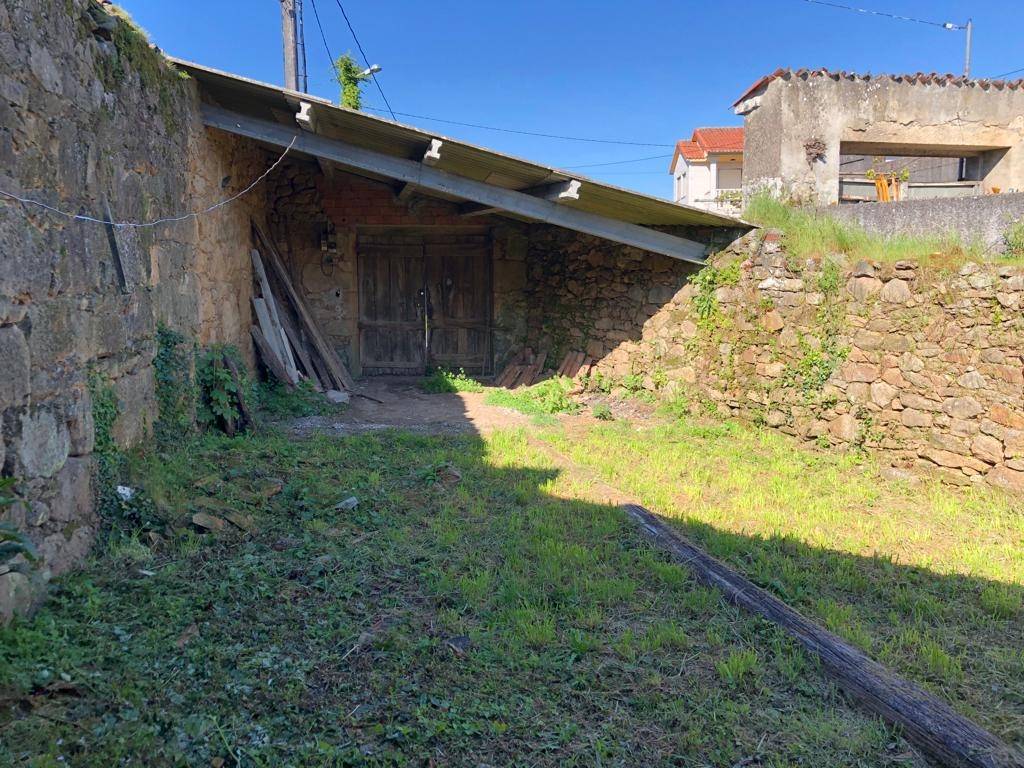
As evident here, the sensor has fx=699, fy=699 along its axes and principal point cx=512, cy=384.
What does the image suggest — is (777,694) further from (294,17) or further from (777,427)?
(294,17)

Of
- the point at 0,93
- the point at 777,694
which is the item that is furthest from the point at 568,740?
the point at 0,93

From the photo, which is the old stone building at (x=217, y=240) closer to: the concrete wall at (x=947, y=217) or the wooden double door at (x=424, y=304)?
the wooden double door at (x=424, y=304)

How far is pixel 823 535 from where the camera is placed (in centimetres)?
438

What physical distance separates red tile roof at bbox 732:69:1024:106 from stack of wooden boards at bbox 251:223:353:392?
620 cm

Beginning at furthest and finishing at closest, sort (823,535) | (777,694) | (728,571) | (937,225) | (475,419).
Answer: (475,419) → (937,225) → (823,535) → (728,571) → (777,694)

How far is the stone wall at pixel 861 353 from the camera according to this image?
5430mm

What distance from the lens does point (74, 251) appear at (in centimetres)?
333

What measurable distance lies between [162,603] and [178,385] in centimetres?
232

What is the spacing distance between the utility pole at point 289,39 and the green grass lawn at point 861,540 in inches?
283

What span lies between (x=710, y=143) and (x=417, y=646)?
23.2 m

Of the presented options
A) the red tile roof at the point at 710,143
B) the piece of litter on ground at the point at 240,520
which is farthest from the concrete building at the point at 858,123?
the red tile roof at the point at 710,143

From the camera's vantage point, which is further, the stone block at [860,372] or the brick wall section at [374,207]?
the brick wall section at [374,207]

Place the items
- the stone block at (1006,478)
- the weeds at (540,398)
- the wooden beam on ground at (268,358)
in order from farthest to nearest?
the weeds at (540,398) < the wooden beam on ground at (268,358) < the stone block at (1006,478)

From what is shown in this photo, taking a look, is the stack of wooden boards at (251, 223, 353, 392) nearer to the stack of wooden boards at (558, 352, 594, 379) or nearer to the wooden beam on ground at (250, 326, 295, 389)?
the wooden beam on ground at (250, 326, 295, 389)
